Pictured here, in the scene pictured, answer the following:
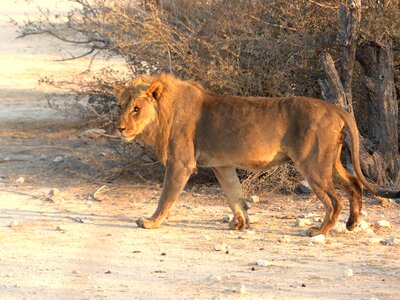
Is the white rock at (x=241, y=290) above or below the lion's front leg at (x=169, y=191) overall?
above

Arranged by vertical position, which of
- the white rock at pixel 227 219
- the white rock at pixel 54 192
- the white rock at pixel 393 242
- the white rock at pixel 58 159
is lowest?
the white rock at pixel 58 159

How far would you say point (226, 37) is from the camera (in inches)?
447

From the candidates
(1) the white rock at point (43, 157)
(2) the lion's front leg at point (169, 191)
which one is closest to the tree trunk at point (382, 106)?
(2) the lion's front leg at point (169, 191)

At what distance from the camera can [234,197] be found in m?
9.64

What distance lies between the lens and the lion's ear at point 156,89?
9.54 meters

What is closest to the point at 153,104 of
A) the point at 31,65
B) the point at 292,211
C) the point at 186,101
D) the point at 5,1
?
the point at 186,101

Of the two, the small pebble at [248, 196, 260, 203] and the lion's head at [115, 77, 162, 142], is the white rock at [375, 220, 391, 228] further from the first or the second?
the lion's head at [115, 77, 162, 142]

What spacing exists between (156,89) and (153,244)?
158 centimetres

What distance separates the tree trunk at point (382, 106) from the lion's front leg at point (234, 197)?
198 centimetres

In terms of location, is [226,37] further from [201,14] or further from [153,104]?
[153,104]

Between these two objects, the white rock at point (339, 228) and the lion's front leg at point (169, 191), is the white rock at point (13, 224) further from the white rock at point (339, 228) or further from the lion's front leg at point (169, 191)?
the white rock at point (339, 228)

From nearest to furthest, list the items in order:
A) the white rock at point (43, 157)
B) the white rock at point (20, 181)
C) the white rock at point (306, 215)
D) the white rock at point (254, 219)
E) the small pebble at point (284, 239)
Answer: the small pebble at point (284, 239)
the white rock at point (254, 219)
the white rock at point (306, 215)
the white rock at point (20, 181)
the white rock at point (43, 157)

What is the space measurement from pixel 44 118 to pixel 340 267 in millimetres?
8815

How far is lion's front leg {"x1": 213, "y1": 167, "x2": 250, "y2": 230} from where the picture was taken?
9.50 meters
